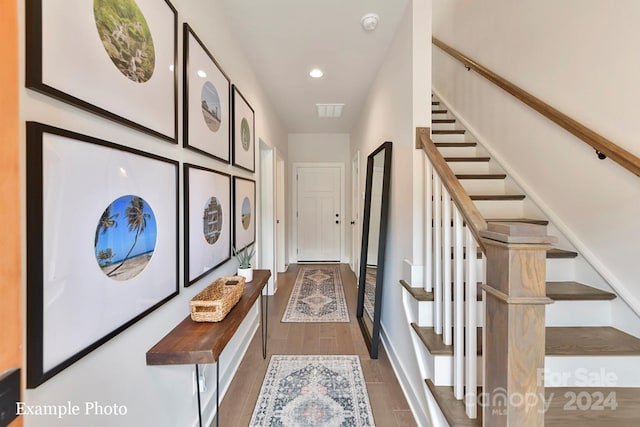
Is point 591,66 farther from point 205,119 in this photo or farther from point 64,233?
point 64,233

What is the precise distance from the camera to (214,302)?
4.18 feet

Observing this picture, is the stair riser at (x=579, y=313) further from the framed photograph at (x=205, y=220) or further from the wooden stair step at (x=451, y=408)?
the framed photograph at (x=205, y=220)

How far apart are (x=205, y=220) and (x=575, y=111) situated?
88.4 inches

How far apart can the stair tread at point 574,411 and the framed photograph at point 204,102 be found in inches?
65.9

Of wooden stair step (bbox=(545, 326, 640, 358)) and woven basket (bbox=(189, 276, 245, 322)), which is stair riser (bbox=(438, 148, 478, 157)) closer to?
wooden stair step (bbox=(545, 326, 640, 358))

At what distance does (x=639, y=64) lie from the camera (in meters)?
1.27

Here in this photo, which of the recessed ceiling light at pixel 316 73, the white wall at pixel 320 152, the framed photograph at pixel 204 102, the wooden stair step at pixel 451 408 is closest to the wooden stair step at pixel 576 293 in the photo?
the wooden stair step at pixel 451 408

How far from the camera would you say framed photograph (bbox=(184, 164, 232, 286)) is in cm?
131

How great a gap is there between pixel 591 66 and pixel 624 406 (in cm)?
167

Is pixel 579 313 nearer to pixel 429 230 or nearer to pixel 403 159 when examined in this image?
pixel 429 230

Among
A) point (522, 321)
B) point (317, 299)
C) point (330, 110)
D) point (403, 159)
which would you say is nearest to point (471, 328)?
point (522, 321)

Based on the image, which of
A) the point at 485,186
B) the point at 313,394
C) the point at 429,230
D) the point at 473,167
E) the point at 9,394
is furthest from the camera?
the point at 473,167

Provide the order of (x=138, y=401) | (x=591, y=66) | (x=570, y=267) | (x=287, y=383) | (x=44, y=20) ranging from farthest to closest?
(x=287, y=383) → (x=570, y=267) → (x=591, y=66) → (x=138, y=401) → (x=44, y=20)

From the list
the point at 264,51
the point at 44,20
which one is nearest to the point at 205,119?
the point at 44,20
